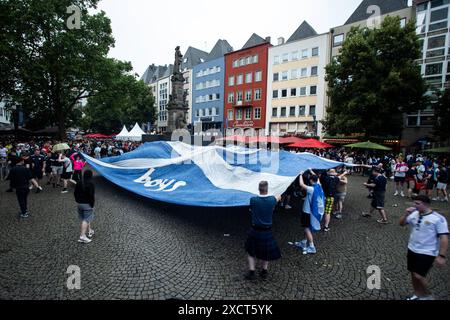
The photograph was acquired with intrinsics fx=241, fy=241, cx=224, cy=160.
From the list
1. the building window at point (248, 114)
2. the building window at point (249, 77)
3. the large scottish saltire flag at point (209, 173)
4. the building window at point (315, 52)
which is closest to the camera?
the large scottish saltire flag at point (209, 173)

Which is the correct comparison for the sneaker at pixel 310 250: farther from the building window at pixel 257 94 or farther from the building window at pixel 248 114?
the building window at pixel 248 114

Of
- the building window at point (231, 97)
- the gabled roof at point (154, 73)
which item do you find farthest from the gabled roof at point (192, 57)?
the building window at point (231, 97)

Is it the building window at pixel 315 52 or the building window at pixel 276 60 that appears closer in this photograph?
the building window at pixel 315 52

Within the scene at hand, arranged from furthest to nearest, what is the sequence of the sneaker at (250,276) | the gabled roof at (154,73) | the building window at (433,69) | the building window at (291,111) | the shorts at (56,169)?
the gabled roof at (154,73) → the building window at (291,111) → the building window at (433,69) → the shorts at (56,169) → the sneaker at (250,276)

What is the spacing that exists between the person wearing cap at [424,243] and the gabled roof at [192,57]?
59779 mm

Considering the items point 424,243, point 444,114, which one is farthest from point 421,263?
point 444,114

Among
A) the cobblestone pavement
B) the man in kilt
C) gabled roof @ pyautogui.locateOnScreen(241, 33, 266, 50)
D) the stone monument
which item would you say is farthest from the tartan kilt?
gabled roof @ pyautogui.locateOnScreen(241, 33, 266, 50)

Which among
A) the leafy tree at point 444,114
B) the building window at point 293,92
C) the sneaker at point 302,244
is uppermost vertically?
the building window at point 293,92

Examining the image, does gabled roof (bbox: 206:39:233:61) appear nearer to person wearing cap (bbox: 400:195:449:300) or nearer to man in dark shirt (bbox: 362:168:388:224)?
man in dark shirt (bbox: 362:168:388:224)

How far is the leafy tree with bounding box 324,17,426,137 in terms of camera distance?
22797 mm

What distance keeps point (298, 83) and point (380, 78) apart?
16.9 meters

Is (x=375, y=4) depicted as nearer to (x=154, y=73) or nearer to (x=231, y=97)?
(x=231, y=97)

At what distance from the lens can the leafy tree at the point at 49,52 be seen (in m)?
20.4

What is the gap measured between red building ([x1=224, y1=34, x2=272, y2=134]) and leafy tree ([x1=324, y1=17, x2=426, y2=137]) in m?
19.6
